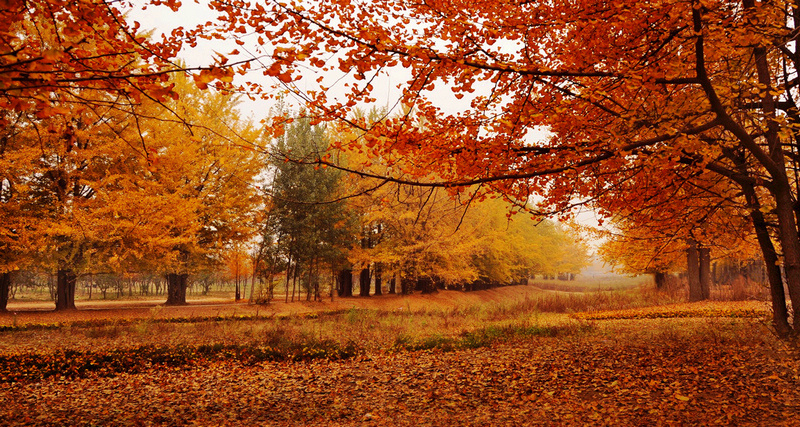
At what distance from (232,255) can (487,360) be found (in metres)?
16.0

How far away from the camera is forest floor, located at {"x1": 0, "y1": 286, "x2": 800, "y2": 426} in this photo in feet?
16.1

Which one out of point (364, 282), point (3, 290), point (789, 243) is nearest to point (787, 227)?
point (789, 243)

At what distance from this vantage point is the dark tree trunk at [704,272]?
16859mm

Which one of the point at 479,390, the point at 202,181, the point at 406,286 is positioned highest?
the point at 202,181

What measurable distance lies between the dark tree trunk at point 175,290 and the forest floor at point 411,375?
317 inches

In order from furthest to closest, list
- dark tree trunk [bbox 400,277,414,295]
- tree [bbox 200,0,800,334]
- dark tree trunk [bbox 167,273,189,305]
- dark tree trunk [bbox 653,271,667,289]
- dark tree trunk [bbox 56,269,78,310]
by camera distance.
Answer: dark tree trunk [bbox 400,277,414,295] → dark tree trunk [bbox 653,271,667,289] → dark tree trunk [bbox 167,273,189,305] → dark tree trunk [bbox 56,269,78,310] → tree [bbox 200,0,800,334]

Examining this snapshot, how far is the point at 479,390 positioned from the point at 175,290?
63.5 feet

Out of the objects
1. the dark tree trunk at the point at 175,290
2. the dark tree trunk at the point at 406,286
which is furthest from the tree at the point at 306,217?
the dark tree trunk at the point at 175,290

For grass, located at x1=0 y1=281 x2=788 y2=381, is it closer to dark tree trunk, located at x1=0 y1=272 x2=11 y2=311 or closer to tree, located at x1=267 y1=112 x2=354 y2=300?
dark tree trunk, located at x1=0 y1=272 x2=11 y2=311

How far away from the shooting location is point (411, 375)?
22.8 feet

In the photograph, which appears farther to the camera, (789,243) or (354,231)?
(354,231)

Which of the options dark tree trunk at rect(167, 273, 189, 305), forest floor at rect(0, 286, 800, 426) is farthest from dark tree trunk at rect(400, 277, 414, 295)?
dark tree trunk at rect(167, 273, 189, 305)

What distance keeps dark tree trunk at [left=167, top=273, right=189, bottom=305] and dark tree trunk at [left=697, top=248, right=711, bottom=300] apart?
75.7ft

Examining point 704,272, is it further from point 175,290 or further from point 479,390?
point 175,290
